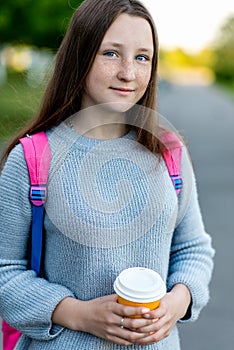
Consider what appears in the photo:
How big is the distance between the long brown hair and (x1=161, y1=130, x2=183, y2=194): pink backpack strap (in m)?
0.03

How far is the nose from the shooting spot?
1.82 meters

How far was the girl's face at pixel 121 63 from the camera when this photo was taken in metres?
1.82

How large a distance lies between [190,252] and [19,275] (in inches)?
21.7

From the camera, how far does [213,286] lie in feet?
16.7

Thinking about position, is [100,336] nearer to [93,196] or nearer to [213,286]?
[93,196]

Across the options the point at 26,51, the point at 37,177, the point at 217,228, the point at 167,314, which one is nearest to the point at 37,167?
the point at 37,177

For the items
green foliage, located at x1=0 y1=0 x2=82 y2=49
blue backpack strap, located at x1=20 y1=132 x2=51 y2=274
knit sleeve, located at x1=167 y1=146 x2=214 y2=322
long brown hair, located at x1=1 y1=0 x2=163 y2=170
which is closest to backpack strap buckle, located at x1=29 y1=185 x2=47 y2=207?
blue backpack strap, located at x1=20 y1=132 x2=51 y2=274

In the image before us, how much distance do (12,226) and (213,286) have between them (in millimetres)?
3480

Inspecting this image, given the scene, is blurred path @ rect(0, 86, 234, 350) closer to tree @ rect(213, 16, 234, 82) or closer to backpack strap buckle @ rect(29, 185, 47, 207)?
backpack strap buckle @ rect(29, 185, 47, 207)

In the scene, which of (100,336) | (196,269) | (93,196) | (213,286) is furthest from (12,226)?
(213,286)

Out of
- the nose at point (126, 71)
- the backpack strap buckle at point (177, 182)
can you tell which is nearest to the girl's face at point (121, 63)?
the nose at point (126, 71)

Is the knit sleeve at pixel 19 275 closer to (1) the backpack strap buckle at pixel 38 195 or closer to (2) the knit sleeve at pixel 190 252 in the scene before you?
(1) the backpack strap buckle at pixel 38 195

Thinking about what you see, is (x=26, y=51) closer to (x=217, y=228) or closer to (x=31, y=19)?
(x=31, y=19)

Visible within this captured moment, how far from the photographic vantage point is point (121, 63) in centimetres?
183
